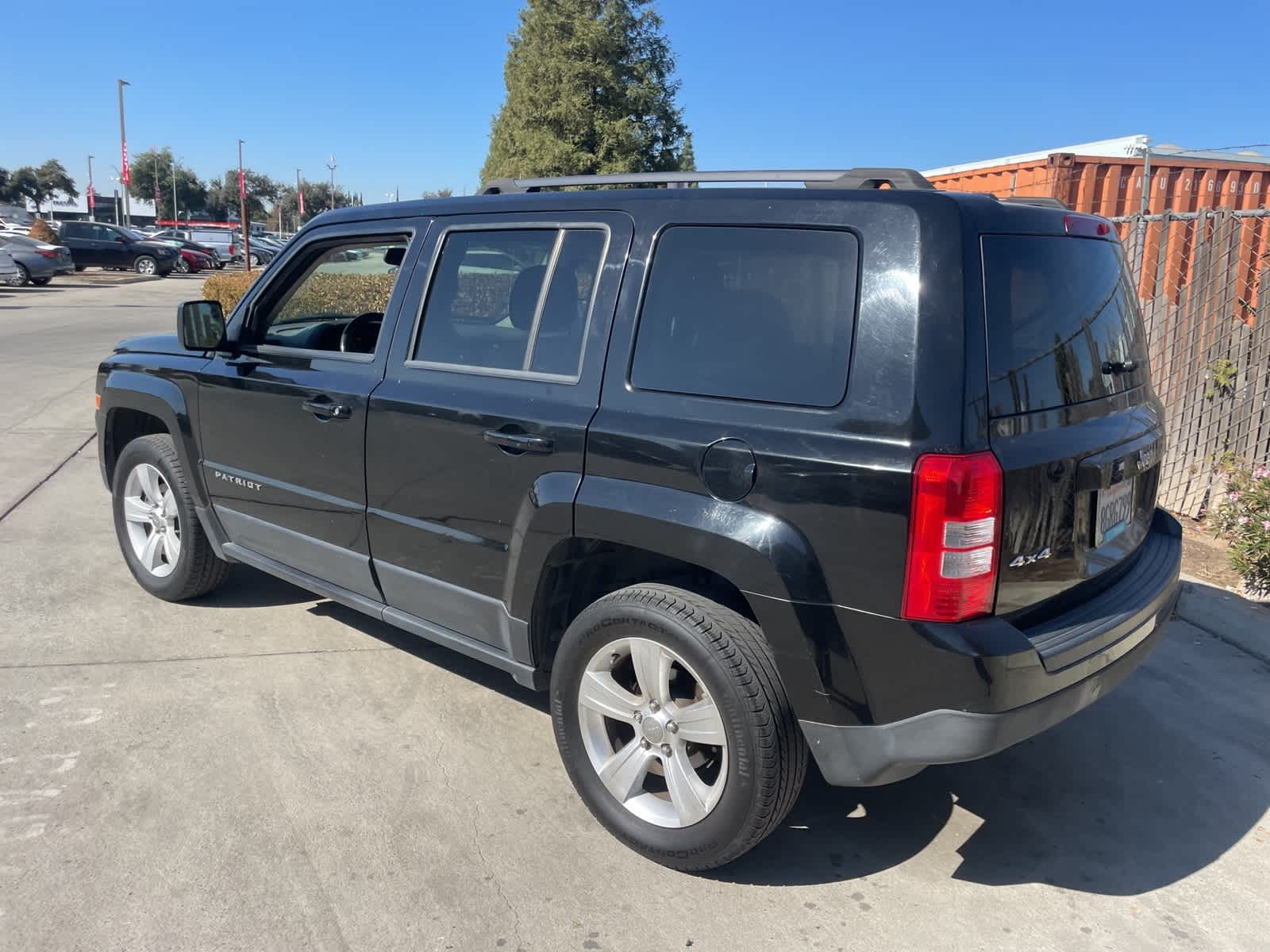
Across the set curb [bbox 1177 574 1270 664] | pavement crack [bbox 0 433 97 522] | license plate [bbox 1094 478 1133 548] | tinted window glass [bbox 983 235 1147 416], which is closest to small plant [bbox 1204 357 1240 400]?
curb [bbox 1177 574 1270 664]

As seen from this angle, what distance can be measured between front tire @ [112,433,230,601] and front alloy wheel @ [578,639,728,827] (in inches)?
99.0

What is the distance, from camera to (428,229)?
3.66 m

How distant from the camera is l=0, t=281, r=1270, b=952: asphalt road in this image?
107 inches

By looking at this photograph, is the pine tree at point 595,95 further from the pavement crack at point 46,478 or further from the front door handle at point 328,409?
the front door handle at point 328,409

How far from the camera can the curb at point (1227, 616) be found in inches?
185

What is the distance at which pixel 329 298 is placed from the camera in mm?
4785

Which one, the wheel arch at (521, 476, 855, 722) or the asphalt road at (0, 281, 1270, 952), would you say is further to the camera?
the asphalt road at (0, 281, 1270, 952)

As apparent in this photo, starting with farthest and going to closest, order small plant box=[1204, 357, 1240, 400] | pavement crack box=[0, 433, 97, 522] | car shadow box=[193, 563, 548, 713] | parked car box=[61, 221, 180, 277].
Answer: parked car box=[61, 221, 180, 277]
pavement crack box=[0, 433, 97, 522]
small plant box=[1204, 357, 1240, 400]
car shadow box=[193, 563, 548, 713]

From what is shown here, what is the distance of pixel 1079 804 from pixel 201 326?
12.8 ft

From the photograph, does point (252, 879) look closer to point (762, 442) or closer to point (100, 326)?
point (762, 442)

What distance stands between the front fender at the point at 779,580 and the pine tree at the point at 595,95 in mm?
15342

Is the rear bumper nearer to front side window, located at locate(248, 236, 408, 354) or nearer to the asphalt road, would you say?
the asphalt road

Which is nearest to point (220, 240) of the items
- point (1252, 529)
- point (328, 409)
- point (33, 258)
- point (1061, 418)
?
point (33, 258)

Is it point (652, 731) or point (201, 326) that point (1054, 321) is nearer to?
point (652, 731)
